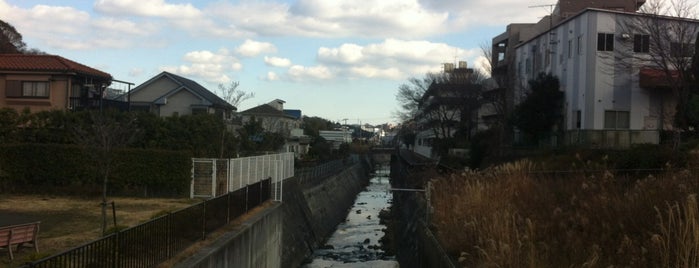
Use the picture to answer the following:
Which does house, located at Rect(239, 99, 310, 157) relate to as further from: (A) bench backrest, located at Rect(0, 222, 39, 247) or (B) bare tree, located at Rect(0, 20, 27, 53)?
(A) bench backrest, located at Rect(0, 222, 39, 247)

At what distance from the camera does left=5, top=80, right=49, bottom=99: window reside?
104ft

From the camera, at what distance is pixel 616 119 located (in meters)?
34.9

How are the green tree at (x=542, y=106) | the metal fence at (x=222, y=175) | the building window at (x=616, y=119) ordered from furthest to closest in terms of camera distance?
the green tree at (x=542, y=106) < the building window at (x=616, y=119) < the metal fence at (x=222, y=175)

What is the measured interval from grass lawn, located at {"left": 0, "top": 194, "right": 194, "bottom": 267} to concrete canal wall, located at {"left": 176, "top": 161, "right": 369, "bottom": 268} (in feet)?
9.03

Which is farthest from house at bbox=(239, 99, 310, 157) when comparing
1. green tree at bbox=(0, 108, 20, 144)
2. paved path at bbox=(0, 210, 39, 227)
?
paved path at bbox=(0, 210, 39, 227)

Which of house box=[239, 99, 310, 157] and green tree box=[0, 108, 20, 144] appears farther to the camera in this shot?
house box=[239, 99, 310, 157]

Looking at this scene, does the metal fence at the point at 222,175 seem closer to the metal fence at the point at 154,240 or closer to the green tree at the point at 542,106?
the metal fence at the point at 154,240

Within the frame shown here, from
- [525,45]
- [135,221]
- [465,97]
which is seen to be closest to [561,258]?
[135,221]

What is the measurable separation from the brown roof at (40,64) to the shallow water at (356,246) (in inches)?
680

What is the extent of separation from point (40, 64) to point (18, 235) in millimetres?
24885

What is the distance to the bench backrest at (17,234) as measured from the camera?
33.3 feet

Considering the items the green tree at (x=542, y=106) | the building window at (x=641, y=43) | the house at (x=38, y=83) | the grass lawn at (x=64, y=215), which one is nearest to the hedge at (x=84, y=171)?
the grass lawn at (x=64, y=215)

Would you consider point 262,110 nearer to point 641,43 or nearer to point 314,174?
point 314,174

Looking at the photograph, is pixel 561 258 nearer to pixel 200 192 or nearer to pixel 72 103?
pixel 200 192
